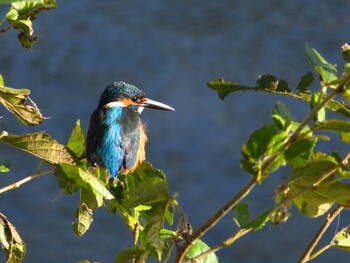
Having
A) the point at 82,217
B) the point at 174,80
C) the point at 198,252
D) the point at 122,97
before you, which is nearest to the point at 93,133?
the point at 122,97

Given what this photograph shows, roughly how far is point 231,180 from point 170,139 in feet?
1.25

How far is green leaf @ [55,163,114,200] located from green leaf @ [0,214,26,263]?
128 mm

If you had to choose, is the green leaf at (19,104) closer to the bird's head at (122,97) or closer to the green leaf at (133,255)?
the green leaf at (133,255)

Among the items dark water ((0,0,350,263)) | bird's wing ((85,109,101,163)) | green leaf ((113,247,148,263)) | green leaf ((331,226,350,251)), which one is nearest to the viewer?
green leaf ((113,247,148,263))

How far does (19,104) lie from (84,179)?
0.82ft

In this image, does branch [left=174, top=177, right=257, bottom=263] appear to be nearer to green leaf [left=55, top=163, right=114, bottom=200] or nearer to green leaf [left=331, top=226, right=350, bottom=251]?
green leaf [left=55, top=163, right=114, bottom=200]

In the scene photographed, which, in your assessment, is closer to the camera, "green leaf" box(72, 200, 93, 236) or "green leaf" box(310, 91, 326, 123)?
"green leaf" box(310, 91, 326, 123)

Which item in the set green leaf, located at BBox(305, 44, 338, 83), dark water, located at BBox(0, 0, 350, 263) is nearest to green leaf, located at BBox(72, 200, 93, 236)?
green leaf, located at BBox(305, 44, 338, 83)

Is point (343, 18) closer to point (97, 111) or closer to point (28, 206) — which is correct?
point (28, 206)

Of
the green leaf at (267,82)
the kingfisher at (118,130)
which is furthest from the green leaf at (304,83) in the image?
the kingfisher at (118,130)

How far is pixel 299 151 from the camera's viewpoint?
0.80 meters

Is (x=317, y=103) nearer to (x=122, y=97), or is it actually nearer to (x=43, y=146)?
(x=43, y=146)

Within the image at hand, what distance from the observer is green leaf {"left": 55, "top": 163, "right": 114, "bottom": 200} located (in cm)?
95

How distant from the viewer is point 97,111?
223 cm
